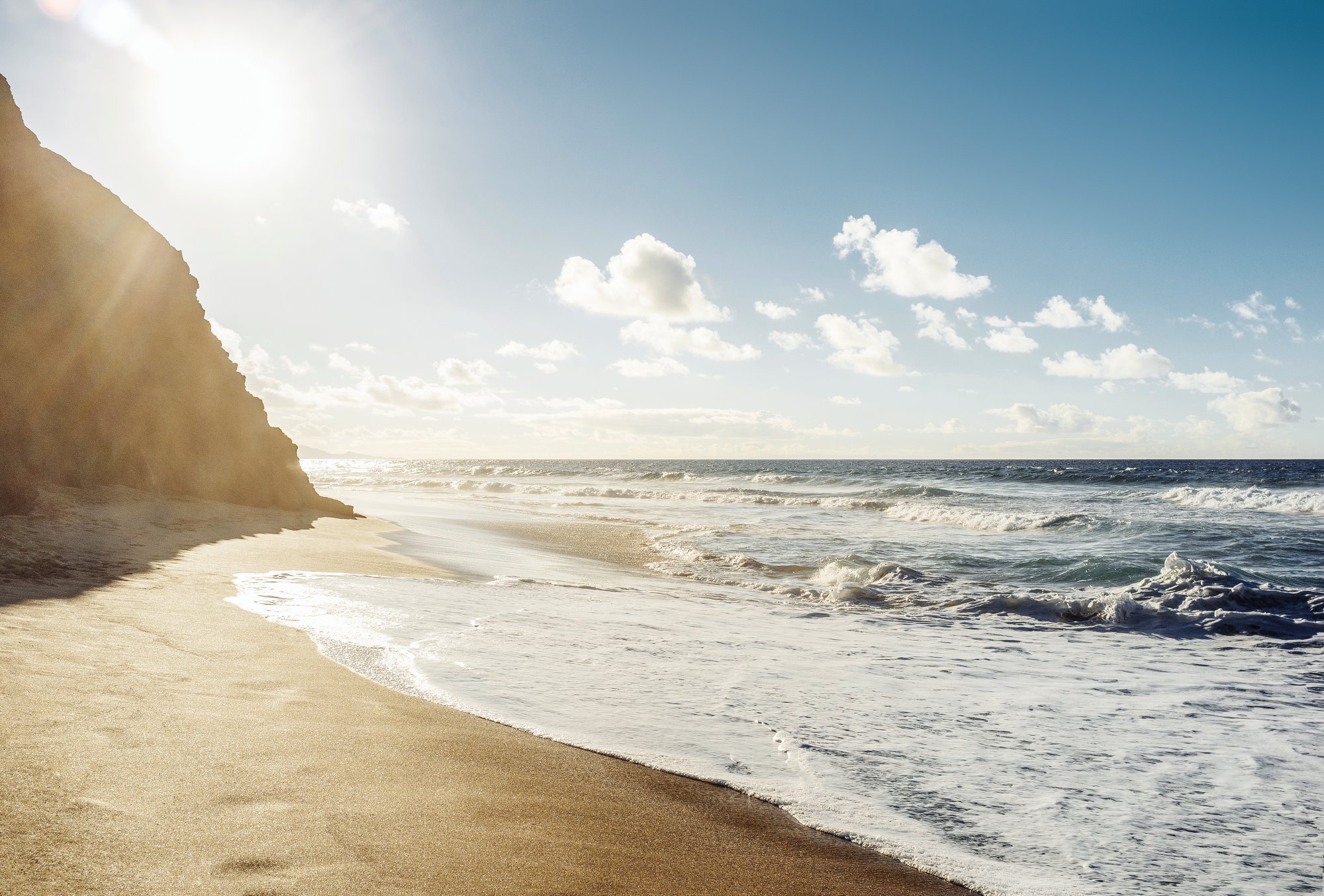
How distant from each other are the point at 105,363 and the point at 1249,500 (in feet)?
128

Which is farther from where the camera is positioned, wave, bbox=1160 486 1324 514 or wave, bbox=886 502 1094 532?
wave, bbox=1160 486 1324 514

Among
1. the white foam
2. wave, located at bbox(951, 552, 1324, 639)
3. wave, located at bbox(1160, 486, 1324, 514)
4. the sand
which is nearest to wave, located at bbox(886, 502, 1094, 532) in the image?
wave, located at bbox(1160, 486, 1324, 514)

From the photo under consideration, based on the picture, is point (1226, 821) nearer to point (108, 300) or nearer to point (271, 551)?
point (271, 551)

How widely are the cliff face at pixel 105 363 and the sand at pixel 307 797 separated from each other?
27.1 feet

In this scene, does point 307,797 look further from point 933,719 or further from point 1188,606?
point 1188,606

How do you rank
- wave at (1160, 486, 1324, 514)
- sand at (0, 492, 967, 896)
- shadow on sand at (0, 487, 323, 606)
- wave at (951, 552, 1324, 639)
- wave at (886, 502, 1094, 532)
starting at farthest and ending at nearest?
1. wave at (1160, 486, 1324, 514)
2. wave at (886, 502, 1094, 532)
3. wave at (951, 552, 1324, 639)
4. shadow on sand at (0, 487, 323, 606)
5. sand at (0, 492, 967, 896)

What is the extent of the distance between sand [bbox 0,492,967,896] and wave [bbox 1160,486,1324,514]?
104 ft

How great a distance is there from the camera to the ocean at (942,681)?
3.62m

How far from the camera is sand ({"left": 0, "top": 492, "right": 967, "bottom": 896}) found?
2.38 meters

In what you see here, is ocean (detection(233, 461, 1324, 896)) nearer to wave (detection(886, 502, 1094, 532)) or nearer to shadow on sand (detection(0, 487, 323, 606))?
shadow on sand (detection(0, 487, 323, 606))

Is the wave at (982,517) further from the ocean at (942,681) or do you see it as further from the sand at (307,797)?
the sand at (307,797)

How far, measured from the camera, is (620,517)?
87.6ft

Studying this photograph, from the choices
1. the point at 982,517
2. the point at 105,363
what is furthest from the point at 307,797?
the point at 982,517

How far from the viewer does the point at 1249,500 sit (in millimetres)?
28406
